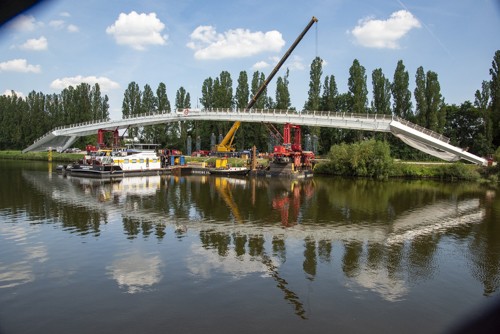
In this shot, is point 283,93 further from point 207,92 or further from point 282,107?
point 207,92

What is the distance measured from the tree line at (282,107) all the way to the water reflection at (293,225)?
754 inches

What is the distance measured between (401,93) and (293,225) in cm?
3989

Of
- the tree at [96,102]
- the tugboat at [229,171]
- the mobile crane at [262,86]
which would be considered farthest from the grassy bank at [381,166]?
the tree at [96,102]

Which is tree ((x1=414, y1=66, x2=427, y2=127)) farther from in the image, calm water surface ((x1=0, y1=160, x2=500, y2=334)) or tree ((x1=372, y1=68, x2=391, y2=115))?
calm water surface ((x1=0, y1=160, x2=500, y2=334))

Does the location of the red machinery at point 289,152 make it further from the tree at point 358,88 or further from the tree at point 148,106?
the tree at point 148,106

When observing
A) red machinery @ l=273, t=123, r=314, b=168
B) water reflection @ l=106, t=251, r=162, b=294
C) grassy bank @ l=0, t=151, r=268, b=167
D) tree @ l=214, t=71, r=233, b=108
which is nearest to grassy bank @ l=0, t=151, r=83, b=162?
grassy bank @ l=0, t=151, r=268, b=167

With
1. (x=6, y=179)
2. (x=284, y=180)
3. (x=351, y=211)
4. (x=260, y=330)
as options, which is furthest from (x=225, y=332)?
(x=6, y=179)

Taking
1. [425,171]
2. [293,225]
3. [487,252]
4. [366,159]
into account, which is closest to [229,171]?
[366,159]

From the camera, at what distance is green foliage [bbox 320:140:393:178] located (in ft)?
136

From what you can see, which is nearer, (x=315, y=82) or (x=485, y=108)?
(x=485, y=108)

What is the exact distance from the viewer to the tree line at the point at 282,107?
47975 millimetres

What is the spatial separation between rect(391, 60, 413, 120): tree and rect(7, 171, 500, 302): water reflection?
68.3ft

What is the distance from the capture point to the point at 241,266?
38.8ft

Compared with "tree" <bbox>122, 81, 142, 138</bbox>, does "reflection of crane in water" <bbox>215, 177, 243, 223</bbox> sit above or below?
below
